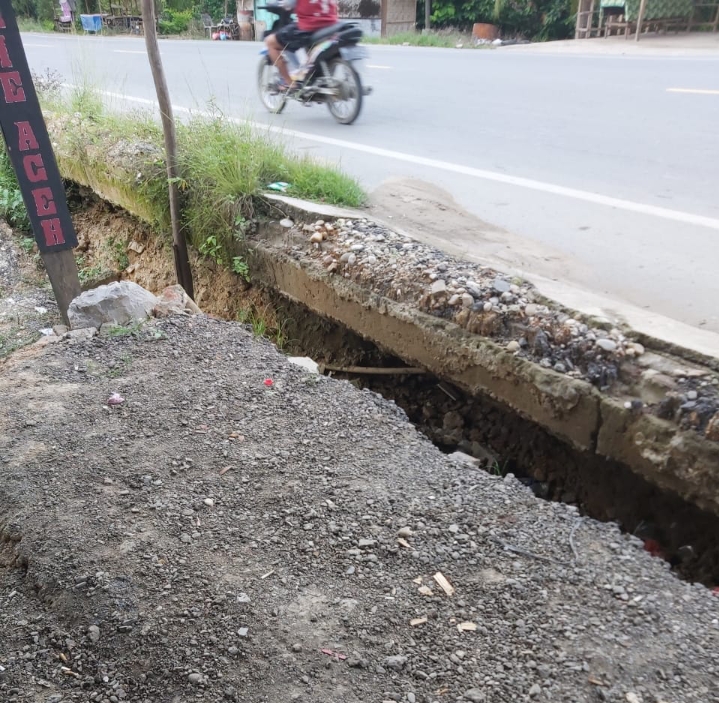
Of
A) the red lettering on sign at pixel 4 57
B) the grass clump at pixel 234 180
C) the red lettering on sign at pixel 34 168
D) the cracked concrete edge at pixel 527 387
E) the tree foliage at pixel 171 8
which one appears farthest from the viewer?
the tree foliage at pixel 171 8

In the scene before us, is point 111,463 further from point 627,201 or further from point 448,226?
point 627,201

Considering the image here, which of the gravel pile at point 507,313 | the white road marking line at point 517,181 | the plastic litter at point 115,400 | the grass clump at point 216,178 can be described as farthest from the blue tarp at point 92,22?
the plastic litter at point 115,400

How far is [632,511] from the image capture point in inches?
118

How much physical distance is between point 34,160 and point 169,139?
1009 millimetres

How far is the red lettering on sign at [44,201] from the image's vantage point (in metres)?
4.20

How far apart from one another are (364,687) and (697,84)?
8736 millimetres

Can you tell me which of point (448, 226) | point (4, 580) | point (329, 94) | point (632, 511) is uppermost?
point (329, 94)

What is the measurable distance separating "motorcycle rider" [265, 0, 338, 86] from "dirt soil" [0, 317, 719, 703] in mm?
5488

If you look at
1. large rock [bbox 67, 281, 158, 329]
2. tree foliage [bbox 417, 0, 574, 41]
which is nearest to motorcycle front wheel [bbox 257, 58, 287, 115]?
large rock [bbox 67, 281, 158, 329]

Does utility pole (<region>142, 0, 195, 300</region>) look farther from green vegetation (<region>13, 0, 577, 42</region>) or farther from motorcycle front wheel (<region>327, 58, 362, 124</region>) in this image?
green vegetation (<region>13, 0, 577, 42</region>)

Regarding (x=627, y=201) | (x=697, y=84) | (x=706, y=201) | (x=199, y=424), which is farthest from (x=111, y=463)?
(x=697, y=84)

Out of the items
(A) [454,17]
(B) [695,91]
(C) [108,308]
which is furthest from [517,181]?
(A) [454,17]

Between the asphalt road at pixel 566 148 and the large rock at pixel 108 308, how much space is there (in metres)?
2.02

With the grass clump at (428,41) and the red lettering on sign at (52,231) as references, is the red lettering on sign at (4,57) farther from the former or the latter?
the grass clump at (428,41)
